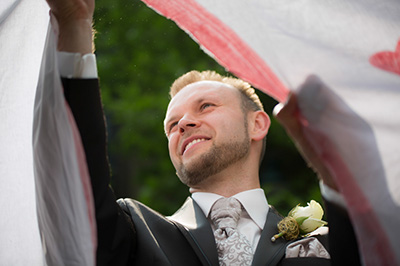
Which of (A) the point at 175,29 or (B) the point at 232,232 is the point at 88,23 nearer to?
(B) the point at 232,232

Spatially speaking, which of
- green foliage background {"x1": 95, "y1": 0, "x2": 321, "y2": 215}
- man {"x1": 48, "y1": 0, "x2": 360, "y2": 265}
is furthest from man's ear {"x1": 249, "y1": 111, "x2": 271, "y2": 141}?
green foliage background {"x1": 95, "y1": 0, "x2": 321, "y2": 215}

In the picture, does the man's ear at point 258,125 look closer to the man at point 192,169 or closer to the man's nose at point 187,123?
the man at point 192,169

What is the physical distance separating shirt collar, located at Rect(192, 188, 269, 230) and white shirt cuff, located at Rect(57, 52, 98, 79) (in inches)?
32.4

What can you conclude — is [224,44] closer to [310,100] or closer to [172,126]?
[310,100]

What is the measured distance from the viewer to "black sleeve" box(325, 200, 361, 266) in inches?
55.6

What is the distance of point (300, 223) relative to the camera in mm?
2051

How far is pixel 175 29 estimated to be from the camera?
5.66 metres

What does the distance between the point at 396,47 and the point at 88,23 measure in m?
0.92

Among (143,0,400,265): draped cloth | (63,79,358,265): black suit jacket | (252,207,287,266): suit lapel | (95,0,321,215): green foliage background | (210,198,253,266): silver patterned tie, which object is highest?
(143,0,400,265): draped cloth

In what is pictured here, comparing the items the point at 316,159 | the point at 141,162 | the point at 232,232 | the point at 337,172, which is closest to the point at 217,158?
the point at 232,232

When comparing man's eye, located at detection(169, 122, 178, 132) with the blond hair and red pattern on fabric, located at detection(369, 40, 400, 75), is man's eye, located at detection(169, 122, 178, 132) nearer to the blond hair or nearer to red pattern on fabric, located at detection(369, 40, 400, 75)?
the blond hair

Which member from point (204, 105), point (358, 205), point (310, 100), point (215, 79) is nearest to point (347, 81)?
point (310, 100)

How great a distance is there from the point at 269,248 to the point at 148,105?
3656 millimetres

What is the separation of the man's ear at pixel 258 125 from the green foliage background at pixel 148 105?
9.35ft
